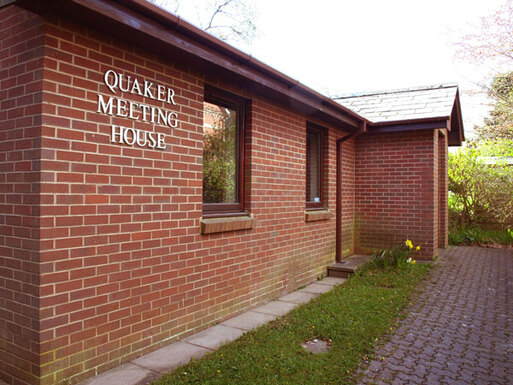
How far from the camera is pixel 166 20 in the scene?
10.7ft

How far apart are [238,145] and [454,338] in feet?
10.7

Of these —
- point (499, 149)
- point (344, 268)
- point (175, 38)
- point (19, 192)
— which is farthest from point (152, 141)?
point (499, 149)

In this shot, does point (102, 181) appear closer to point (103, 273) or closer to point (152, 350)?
point (103, 273)

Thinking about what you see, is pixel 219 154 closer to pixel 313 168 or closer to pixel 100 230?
pixel 100 230

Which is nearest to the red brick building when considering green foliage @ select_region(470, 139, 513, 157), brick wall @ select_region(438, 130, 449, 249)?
brick wall @ select_region(438, 130, 449, 249)

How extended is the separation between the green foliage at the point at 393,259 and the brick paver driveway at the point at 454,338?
2.05ft

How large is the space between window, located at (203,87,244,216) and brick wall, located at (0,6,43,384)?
1881 mm

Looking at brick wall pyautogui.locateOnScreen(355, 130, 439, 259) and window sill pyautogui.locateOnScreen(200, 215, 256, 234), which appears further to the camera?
brick wall pyautogui.locateOnScreen(355, 130, 439, 259)

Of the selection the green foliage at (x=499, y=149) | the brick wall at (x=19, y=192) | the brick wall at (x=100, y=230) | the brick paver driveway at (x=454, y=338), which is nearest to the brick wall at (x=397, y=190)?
the brick paver driveway at (x=454, y=338)

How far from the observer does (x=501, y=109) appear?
12.8m

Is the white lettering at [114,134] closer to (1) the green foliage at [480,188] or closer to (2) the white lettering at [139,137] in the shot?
(2) the white lettering at [139,137]

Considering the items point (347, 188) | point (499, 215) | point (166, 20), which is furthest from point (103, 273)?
point (499, 215)

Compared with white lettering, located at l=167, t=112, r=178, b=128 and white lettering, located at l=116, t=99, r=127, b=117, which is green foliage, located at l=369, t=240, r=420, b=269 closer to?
white lettering, located at l=167, t=112, r=178, b=128

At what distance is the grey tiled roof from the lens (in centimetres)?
814
